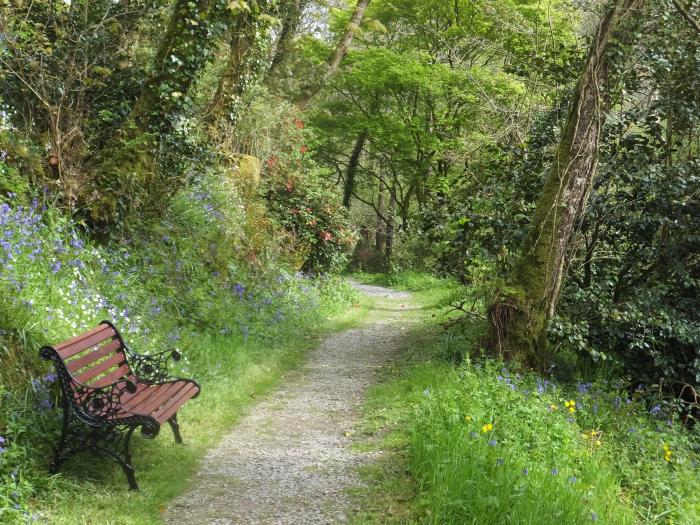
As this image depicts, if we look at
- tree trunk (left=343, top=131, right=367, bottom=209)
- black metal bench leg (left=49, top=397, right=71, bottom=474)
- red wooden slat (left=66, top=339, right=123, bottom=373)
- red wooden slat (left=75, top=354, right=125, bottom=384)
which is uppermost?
tree trunk (left=343, top=131, right=367, bottom=209)

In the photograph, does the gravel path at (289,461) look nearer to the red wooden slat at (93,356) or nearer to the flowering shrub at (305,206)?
the red wooden slat at (93,356)

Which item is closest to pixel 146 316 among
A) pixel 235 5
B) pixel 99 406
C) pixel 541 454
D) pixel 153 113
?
pixel 99 406

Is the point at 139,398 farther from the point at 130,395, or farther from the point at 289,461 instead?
the point at 289,461

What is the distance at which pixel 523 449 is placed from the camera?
4598 mm

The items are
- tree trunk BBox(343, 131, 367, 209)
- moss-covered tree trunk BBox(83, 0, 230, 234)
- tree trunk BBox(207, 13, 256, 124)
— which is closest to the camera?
moss-covered tree trunk BBox(83, 0, 230, 234)

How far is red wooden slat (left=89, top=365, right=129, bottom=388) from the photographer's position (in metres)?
4.51

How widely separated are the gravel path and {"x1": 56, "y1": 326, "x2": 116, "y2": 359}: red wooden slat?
127 cm

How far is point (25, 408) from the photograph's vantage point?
13.5 ft

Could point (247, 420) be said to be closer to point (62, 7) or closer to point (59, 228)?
point (59, 228)

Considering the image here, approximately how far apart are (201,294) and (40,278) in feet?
9.59

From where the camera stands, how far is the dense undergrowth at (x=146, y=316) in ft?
12.9

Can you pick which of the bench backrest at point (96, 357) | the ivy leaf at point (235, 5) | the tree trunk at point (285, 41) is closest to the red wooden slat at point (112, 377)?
the bench backrest at point (96, 357)

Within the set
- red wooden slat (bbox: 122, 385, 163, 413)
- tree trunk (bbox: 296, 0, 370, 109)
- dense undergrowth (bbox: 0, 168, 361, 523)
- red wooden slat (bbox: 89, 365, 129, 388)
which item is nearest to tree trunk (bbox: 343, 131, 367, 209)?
tree trunk (bbox: 296, 0, 370, 109)

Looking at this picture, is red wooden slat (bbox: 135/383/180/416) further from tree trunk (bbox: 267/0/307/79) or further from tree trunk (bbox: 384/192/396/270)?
tree trunk (bbox: 384/192/396/270)
